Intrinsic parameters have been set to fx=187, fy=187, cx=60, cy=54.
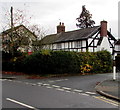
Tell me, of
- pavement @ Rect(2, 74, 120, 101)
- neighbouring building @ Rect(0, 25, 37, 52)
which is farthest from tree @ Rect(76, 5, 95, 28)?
pavement @ Rect(2, 74, 120, 101)

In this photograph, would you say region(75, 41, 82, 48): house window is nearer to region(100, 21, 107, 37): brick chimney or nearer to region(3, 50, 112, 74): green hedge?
region(100, 21, 107, 37): brick chimney

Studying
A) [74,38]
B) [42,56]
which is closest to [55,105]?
[42,56]

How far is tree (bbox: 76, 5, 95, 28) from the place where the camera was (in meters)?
57.7

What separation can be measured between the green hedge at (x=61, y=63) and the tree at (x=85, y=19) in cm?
3739

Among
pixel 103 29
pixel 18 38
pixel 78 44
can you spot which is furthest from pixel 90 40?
pixel 18 38

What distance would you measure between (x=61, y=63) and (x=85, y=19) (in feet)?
140

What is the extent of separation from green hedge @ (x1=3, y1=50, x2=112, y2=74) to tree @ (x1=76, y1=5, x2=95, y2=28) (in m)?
37.4

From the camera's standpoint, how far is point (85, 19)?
5784cm

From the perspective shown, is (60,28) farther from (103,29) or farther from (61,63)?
(61,63)

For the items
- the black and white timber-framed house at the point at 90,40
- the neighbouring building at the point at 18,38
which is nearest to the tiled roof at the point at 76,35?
the black and white timber-framed house at the point at 90,40

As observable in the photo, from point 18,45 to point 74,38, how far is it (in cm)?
1234

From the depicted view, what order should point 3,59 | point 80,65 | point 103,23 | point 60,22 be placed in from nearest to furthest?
1. point 80,65
2. point 3,59
3. point 103,23
4. point 60,22

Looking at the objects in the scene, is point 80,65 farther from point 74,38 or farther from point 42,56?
point 74,38

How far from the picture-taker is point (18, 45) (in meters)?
22.4
